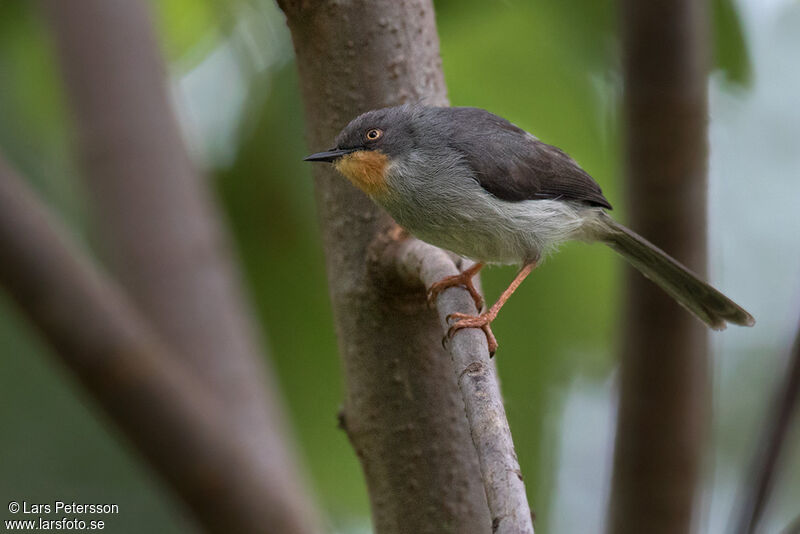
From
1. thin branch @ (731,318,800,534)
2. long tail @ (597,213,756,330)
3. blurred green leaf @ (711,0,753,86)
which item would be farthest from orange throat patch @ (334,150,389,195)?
thin branch @ (731,318,800,534)

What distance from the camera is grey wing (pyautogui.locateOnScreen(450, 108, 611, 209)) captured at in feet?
12.3

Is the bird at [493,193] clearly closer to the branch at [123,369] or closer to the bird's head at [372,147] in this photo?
the bird's head at [372,147]

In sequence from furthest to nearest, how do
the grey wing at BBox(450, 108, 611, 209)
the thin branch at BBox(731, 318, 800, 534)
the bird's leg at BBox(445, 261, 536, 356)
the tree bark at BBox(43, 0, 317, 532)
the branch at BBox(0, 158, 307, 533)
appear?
the grey wing at BBox(450, 108, 611, 209), the tree bark at BBox(43, 0, 317, 532), the bird's leg at BBox(445, 261, 536, 356), the thin branch at BBox(731, 318, 800, 534), the branch at BBox(0, 158, 307, 533)

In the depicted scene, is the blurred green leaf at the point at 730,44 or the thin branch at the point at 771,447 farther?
the blurred green leaf at the point at 730,44

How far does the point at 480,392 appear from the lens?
2.04m

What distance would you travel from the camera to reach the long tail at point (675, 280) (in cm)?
377

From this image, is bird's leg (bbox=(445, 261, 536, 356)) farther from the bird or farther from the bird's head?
the bird's head

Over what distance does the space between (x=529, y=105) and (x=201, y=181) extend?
1432 mm

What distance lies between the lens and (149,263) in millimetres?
3145

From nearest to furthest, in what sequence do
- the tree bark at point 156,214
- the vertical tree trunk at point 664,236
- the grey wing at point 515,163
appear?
the vertical tree trunk at point 664,236 < the tree bark at point 156,214 < the grey wing at point 515,163

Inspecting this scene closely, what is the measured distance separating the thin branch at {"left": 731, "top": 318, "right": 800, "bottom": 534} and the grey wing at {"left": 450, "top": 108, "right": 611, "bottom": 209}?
7.58 ft

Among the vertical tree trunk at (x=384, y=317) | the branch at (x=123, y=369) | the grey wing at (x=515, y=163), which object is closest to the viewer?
the branch at (x=123, y=369)

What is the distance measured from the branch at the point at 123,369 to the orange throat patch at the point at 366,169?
2046 millimetres

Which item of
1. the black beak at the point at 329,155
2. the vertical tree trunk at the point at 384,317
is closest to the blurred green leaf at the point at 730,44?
the vertical tree trunk at the point at 384,317
